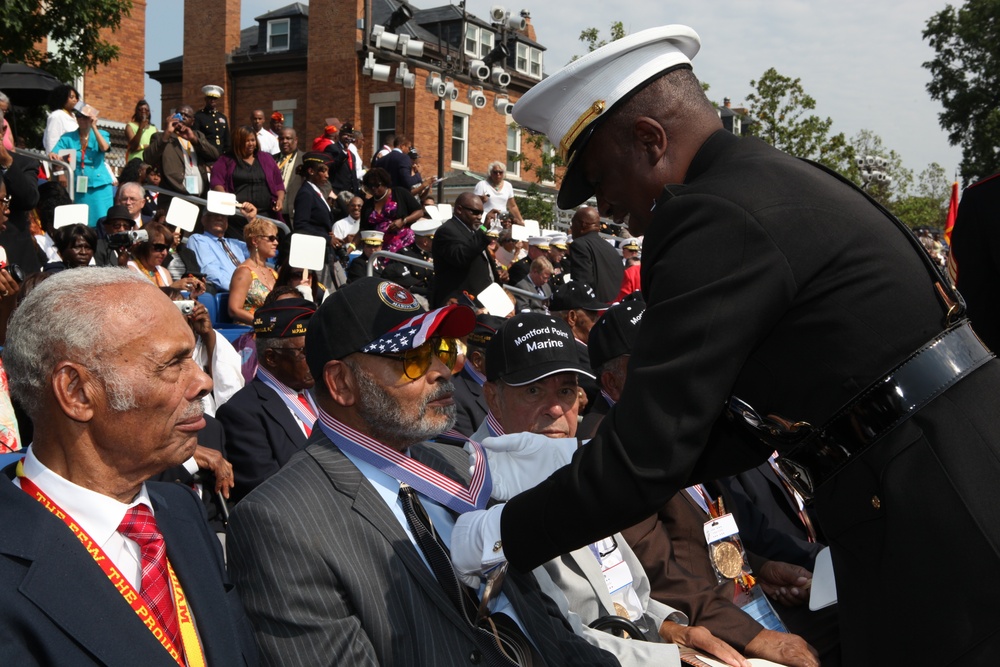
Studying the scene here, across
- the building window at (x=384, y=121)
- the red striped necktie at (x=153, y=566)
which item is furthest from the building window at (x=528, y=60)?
the red striped necktie at (x=153, y=566)

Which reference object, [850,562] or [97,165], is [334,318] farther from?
[97,165]

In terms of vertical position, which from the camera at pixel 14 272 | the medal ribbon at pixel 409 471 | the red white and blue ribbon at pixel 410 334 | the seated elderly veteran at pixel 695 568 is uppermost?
the camera at pixel 14 272

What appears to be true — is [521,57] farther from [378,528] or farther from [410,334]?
[378,528]

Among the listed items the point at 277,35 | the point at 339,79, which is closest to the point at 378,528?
the point at 339,79

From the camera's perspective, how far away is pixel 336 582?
8.45 feet

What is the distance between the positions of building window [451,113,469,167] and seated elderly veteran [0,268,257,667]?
106 ft

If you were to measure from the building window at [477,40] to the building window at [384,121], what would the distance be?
467 cm

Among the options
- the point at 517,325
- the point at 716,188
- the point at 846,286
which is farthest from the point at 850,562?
the point at 517,325

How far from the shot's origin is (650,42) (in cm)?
228

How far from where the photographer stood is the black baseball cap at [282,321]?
18.0 feet

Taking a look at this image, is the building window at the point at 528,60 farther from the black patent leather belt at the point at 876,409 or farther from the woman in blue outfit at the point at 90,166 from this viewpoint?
the black patent leather belt at the point at 876,409

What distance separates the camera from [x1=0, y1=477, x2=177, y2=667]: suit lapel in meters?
2.11

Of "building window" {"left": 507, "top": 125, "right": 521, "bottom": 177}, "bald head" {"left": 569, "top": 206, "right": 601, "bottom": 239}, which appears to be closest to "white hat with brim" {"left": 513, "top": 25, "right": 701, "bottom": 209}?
"bald head" {"left": 569, "top": 206, "right": 601, "bottom": 239}

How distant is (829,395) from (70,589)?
1671 mm
